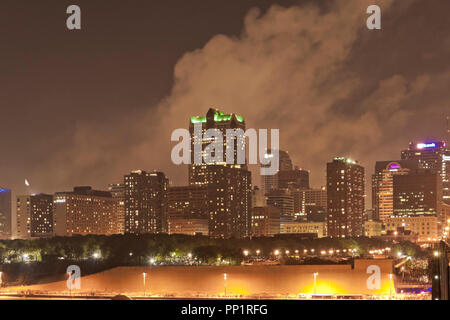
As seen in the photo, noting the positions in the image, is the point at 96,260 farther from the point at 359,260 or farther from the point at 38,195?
the point at 38,195

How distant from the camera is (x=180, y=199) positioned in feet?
593

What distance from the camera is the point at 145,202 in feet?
586

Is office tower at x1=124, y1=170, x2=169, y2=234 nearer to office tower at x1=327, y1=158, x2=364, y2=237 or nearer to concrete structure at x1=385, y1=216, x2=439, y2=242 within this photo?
office tower at x1=327, y1=158, x2=364, y2=237

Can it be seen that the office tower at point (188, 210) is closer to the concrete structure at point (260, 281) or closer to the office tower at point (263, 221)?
the office tower at point (263, 221)

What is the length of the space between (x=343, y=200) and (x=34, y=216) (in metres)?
86.0

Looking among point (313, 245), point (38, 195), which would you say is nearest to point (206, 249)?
point (313, 245)

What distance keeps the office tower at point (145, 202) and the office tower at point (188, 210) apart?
8.02ft

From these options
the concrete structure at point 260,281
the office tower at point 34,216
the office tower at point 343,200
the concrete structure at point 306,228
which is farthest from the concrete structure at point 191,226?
the concrete structure at point 260,281

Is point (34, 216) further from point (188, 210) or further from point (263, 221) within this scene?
point (263, 221)

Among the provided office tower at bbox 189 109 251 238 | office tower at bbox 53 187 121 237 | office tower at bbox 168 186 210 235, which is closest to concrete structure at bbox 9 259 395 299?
office tower at bbox 168 186 210 235

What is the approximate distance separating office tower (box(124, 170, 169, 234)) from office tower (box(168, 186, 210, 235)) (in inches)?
96.2

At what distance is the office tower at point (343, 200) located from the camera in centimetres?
18075

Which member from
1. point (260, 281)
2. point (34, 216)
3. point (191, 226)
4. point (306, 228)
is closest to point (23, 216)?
point (34, 216)
